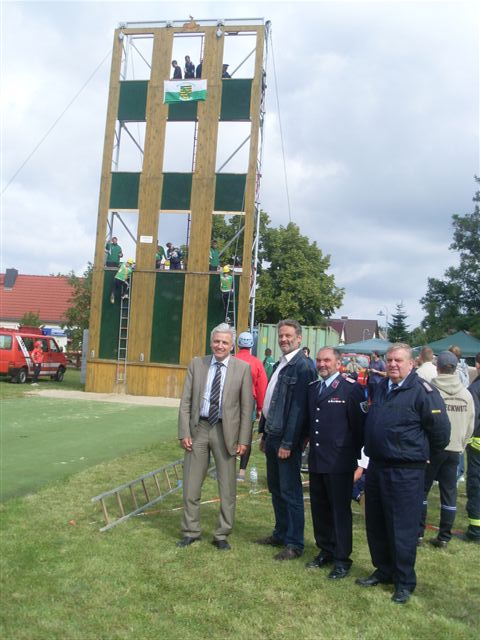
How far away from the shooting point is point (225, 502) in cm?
547

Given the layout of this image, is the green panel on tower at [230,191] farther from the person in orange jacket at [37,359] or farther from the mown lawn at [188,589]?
the mown lawn at [188,589]

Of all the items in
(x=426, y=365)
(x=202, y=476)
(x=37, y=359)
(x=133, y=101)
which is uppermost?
(x=133, y=101)

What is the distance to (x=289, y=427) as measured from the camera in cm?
518

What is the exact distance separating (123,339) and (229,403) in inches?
622

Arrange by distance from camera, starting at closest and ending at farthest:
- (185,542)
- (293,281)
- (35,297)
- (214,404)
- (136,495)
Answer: (185,542) → (214,404) → (136,495) → (293,281) → (35,297)

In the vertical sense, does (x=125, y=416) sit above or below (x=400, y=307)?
below

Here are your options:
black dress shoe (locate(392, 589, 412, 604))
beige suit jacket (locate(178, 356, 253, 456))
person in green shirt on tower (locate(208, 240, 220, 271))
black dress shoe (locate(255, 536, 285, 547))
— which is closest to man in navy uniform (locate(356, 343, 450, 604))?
black dress shoe (locate(392, 589, 412, 604))

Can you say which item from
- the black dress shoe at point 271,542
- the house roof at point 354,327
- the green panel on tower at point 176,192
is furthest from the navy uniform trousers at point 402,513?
the house roof at point 354,327

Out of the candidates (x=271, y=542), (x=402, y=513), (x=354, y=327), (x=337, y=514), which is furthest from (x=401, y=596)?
(x=354, y=327)

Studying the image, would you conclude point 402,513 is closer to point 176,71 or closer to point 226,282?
point 226,282

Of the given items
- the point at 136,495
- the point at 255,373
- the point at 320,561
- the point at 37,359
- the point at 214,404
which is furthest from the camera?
the point at 37,359

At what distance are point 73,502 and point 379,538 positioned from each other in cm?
335

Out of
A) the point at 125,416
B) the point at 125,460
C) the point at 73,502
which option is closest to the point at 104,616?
the point at 73,502

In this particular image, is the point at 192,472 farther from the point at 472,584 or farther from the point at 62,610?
the point at 472,584
